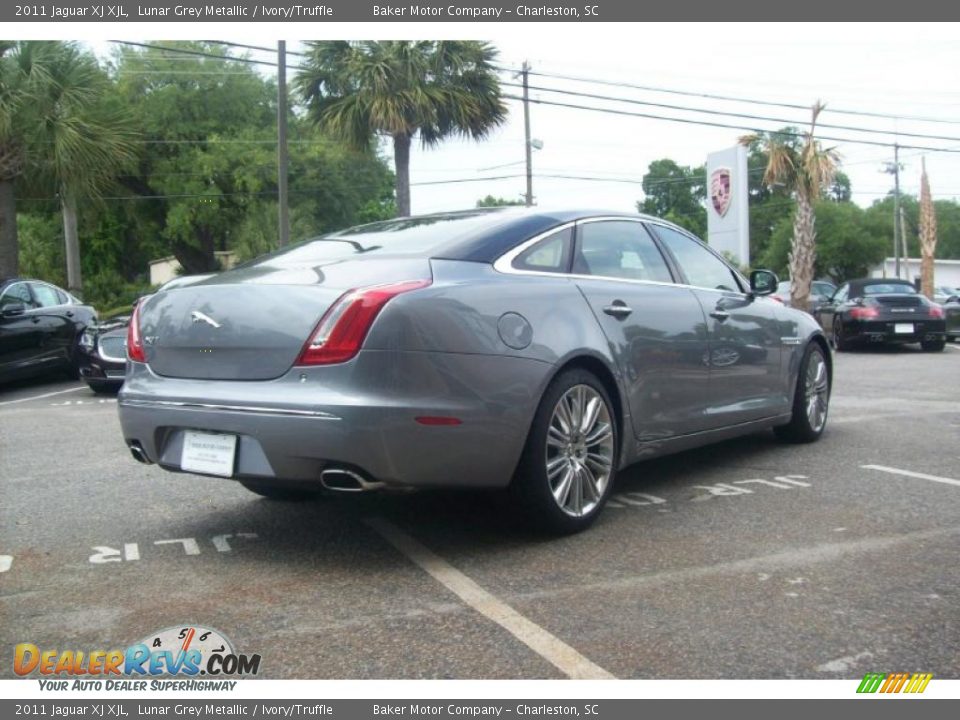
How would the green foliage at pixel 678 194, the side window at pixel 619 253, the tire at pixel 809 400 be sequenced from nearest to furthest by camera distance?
the side window at pixel 619 253
the tire at pixel 809 400
the green foliage at pixel 678 194

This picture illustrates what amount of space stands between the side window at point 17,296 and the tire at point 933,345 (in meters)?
13.4

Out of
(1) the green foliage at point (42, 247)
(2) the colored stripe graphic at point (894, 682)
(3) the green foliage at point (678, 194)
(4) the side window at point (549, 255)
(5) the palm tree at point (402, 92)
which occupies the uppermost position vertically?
(3) the green foliage at point (678, 194)

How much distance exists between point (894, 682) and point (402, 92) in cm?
1902

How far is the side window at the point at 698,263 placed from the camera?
5410 mm

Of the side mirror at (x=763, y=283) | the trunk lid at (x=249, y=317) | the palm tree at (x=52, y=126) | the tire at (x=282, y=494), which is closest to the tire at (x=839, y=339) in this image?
the side mirror at (x=763, y=283)

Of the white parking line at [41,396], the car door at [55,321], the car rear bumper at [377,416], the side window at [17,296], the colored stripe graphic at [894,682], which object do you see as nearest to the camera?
the colored stripe graphic at [894,682]

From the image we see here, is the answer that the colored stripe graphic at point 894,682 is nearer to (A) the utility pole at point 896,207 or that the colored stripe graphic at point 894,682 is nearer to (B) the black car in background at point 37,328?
(B) the black car in background at point 37,328

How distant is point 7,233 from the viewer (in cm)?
1634

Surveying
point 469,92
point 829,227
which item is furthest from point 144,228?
point 829,227

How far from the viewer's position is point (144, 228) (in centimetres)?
3341

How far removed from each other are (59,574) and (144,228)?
31543 millimetres

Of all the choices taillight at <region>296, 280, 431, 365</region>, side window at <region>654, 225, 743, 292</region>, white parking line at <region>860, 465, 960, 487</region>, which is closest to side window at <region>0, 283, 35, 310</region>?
side window at <region>654, 225, 743, 292</region>

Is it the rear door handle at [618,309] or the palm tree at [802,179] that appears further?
the palm tree at [802,179]

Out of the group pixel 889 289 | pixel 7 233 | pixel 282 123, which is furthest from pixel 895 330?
pixel 7 233
